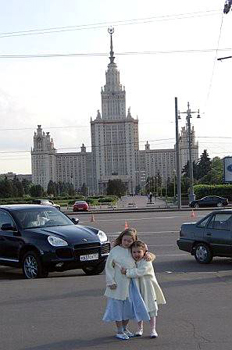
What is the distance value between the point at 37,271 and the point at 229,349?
619cm

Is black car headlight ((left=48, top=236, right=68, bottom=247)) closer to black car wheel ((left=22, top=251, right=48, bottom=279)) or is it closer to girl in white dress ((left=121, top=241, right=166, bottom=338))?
black car wheel ((left=22, top=251, right=48, bottom=279))

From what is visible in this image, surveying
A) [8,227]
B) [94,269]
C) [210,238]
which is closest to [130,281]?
[94,269]

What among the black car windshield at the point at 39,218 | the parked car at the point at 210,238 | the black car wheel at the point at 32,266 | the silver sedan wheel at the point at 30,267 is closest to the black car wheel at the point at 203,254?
the parked car at the point at 210,238

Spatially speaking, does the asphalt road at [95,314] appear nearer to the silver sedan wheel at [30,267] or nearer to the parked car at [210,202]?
the silver sedan wheel at [30,267]

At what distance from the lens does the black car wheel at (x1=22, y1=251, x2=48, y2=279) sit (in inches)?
448

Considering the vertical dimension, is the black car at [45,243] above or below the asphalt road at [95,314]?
above

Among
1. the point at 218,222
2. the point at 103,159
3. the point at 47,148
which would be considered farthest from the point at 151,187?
the point at 218,222

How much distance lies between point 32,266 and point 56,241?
2.55 feet

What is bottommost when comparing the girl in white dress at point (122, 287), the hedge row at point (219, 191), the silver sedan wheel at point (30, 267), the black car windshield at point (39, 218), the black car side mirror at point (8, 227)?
the silver sedan wheel at point (30, 267)

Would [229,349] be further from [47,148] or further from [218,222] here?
[47,148]

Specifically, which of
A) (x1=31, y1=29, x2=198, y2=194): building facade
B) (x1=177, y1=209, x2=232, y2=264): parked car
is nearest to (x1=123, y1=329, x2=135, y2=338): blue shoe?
(x1=177, y1=209, x2=232, y2=264): parked car

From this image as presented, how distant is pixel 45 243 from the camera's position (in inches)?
445

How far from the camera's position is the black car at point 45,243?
444 inches

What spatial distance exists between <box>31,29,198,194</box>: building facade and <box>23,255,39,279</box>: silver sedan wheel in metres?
120
